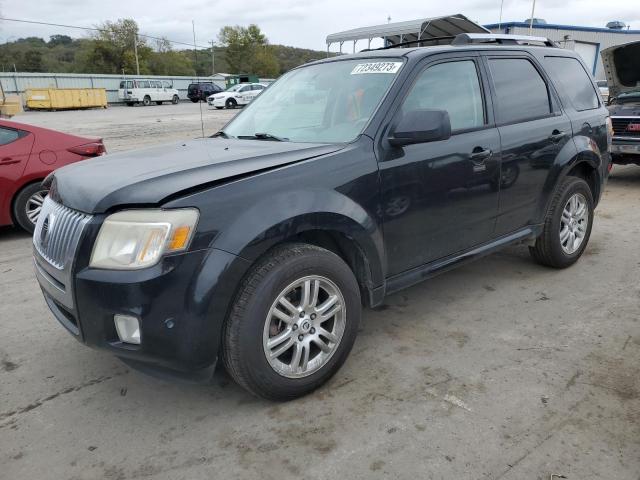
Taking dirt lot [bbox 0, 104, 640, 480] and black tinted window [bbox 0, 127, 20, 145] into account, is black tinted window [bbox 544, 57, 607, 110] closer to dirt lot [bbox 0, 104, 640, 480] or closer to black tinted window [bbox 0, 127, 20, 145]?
dirt lot [bbox 0, 104, 640, 480]

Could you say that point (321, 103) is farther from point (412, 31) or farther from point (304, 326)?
point (412, 31)

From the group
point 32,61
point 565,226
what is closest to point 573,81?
point 565,226

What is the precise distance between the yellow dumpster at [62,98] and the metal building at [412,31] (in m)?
27.7

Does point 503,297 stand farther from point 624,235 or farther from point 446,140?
point 624,235

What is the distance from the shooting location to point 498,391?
2789mm

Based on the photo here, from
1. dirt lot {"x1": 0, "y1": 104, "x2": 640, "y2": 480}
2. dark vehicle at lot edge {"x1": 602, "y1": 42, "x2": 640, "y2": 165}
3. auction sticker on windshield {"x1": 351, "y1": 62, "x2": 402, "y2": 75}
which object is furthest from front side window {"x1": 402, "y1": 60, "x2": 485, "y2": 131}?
dark vehicle at lot edge {"x1": 602, "y1": 42, "x2": 640, "y2": 165}

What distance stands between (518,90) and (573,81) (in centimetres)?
96

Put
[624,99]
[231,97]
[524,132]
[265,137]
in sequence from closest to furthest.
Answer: [265,137] → [524,132] → [624,99] → [231,97]

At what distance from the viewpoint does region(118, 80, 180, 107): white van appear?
41812mm

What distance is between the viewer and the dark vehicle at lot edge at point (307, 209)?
232 centimetres

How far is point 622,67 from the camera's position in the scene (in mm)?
8750

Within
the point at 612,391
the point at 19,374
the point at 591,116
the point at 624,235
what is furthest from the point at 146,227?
the point at 624,235

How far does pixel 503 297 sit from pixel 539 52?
6.71 ft

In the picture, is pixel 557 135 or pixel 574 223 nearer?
pixel 557 135
